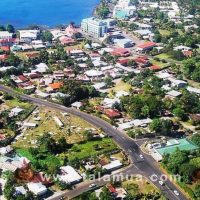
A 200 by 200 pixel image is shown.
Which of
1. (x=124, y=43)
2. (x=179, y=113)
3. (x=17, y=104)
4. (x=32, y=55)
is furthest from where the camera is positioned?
(x=124, y=43)

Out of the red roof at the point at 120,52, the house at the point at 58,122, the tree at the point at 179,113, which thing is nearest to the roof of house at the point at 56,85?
the house at the point at 58,122

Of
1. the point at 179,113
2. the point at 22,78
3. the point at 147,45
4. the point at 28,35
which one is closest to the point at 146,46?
the point at 147,45

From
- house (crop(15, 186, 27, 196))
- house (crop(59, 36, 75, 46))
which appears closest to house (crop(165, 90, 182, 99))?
house (crop(15, 186, 27, 196))

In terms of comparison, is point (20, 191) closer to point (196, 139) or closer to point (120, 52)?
point (196, 139)

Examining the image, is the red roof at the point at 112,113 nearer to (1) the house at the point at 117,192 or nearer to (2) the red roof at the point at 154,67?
(1) the house at the point at 117,192

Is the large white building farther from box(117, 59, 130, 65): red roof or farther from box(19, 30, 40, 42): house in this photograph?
box(117, 59, 130, 65): red roof

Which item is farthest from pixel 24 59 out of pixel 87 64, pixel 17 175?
pixel 17 175
